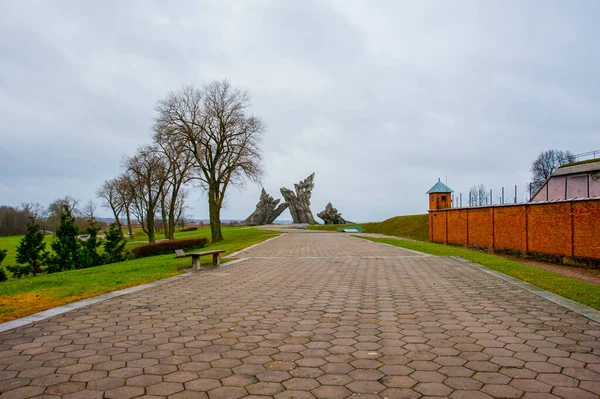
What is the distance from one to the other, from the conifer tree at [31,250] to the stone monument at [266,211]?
51135 millimetres

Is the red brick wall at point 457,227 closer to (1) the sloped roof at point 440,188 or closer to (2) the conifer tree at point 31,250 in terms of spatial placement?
(1) the sloped roof at point 440,188

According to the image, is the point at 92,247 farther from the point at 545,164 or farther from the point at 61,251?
the point at 545,164

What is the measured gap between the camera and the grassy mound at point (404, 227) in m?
46.1

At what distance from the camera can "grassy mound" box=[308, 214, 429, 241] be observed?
46131 millimetres

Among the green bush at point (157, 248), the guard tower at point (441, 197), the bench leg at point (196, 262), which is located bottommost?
the green bush at point (157, 248)

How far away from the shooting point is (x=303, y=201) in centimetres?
6606

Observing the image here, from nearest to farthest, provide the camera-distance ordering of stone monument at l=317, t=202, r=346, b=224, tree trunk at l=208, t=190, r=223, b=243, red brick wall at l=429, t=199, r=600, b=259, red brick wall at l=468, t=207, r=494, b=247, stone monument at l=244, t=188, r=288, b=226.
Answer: red brick wall at l=429, t=199, r=600, b=259
red brick wall at l=468, t=207, r=494, b=247
tree trunk at l=208, t=190, r=223, b=243
stone monument at l=317, t=202, r=346, b=224
stone monument at l=244, t=188, r=288, b=226

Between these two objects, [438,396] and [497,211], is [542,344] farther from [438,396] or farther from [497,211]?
[497,211]

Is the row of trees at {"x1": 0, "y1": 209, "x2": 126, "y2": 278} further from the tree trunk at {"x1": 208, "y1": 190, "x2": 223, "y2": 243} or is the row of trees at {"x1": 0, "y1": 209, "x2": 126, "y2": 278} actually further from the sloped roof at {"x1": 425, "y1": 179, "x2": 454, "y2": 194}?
the sloped roof at {"x1": 425, "y1": 179, "x2": 454, "y2": 194}

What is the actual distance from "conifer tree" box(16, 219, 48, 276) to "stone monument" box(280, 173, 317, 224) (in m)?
47.5

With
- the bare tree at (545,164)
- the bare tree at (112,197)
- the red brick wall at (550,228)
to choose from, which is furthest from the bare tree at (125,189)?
the bare tree at (545,164)

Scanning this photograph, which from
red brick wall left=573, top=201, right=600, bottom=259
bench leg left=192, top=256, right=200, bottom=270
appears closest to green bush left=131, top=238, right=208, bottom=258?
bench leg left=192, top=256, right=200, bottom=270

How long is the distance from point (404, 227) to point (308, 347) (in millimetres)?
47613

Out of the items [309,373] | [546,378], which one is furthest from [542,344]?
[309,373]
